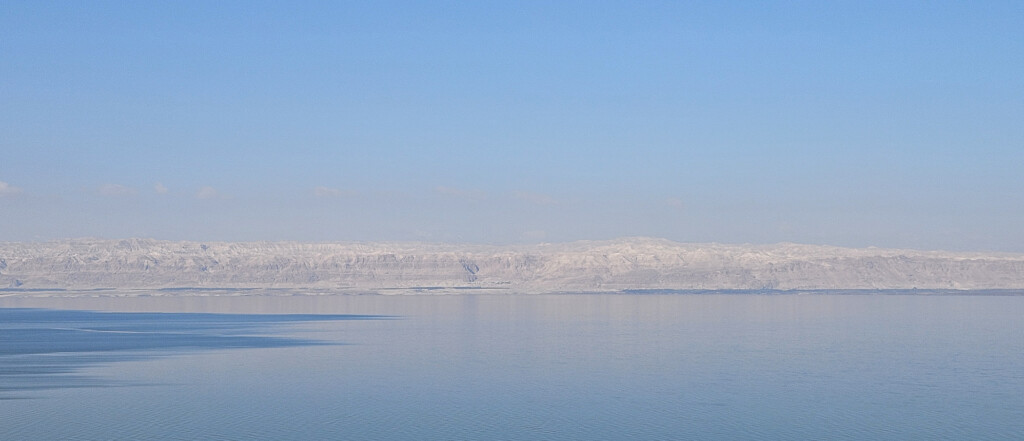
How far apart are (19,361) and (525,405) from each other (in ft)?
91.5

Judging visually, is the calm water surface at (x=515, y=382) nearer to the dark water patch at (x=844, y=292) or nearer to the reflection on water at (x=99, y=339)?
the reflection on water at (x=99, y=339)

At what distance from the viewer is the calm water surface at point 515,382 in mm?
33062

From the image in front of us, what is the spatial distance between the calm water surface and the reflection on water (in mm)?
215

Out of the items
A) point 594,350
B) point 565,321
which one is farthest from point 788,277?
point 594,350

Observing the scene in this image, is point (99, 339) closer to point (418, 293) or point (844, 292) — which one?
point (418, 293)

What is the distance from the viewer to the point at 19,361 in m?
50.8

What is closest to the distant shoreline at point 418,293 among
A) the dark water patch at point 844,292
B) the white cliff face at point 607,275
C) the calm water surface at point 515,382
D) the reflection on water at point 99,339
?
the dark water patch at point 844,292

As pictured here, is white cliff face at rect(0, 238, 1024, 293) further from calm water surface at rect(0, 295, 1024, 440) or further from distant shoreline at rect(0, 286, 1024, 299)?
calm water surface at rect(0, 295, 1024, 440)

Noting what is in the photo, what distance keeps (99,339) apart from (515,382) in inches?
1334

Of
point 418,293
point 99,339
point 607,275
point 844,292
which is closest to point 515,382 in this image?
point 99,339

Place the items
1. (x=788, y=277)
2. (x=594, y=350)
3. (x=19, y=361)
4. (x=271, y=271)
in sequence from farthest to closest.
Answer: (x=271, y=271), (x=788, y=277), (x=594, y=350), (x=19, y=361)

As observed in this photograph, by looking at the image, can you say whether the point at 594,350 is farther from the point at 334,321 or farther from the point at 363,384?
the point at 334,321

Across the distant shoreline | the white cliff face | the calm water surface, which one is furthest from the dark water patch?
the calm water surface

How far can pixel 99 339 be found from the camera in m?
65.2
